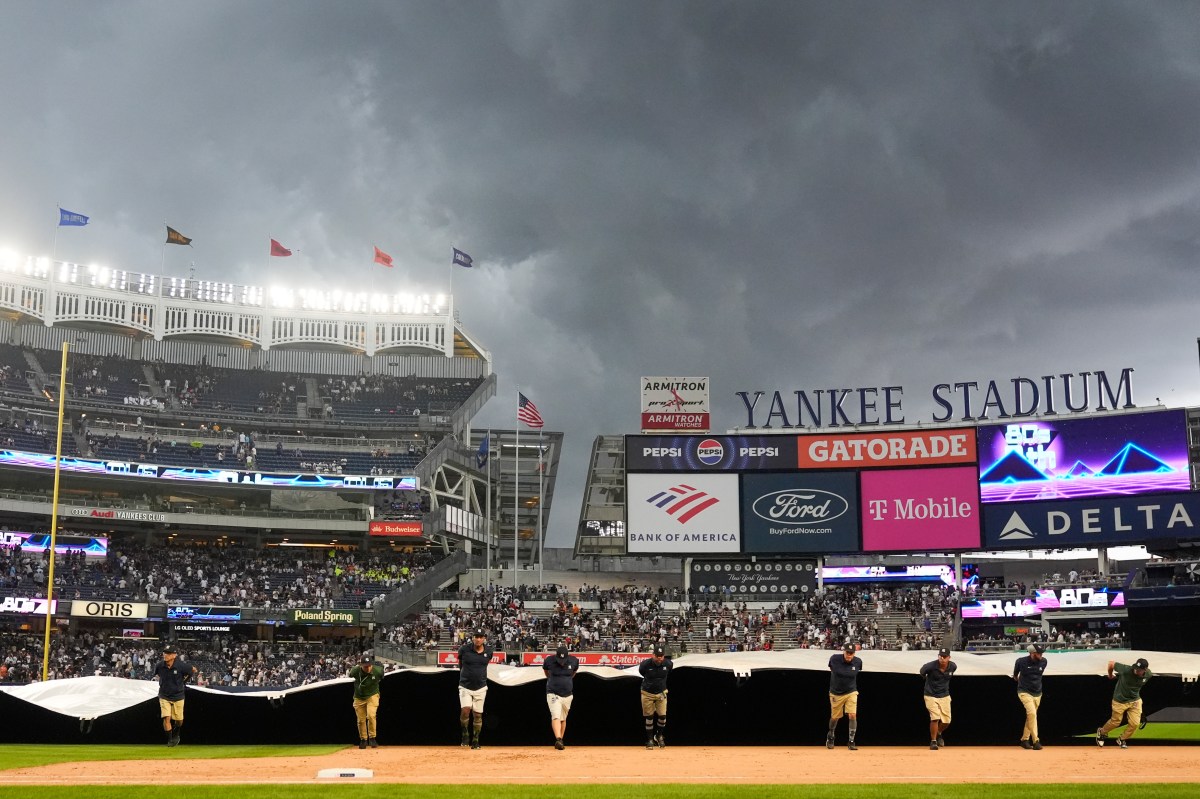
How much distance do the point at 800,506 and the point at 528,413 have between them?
49.3ft

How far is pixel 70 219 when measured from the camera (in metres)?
65.0

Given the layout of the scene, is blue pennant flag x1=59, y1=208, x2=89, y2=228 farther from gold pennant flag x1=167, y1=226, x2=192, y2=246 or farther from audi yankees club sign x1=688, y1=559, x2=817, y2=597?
audi yankees club sign x1=688, y1=559, x2=817, y2=597

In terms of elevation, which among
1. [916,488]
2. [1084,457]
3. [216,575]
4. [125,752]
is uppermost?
[1084,457]

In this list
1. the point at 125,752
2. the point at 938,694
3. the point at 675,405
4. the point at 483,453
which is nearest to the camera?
the point at 938,694

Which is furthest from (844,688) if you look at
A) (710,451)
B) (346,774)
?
(710,451)

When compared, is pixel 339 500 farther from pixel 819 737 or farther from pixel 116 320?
pixel 819 737

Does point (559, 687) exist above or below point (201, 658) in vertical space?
above

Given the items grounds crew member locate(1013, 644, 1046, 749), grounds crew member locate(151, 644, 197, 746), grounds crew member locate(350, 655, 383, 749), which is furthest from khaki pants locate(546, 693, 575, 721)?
grounds crew member locate(1013, 644, 1046, 749)

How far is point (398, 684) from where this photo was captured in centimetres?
2027

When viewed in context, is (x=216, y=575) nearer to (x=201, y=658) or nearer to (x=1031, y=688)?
(x=201, y=658)

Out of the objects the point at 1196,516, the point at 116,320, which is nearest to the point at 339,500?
the point at 116,320

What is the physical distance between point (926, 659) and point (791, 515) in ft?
123

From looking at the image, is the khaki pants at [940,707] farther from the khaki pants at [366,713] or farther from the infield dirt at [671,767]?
the khaki pants at [366,713]

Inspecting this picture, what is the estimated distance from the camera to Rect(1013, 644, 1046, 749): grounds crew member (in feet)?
60.3
